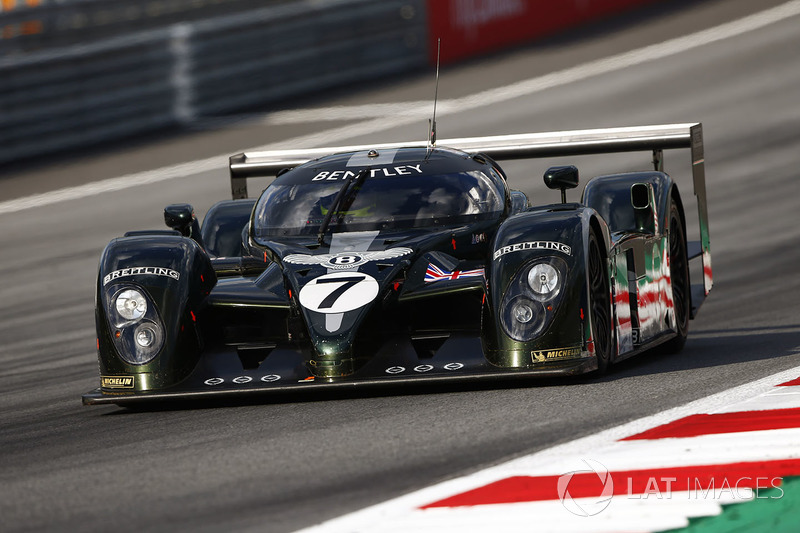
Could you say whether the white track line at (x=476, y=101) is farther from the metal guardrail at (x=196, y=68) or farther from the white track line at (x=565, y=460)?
the white track line at (x=565, y=460)

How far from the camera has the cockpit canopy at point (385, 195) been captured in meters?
8.17

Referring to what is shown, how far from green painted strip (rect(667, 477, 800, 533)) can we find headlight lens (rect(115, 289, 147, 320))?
3819 mm

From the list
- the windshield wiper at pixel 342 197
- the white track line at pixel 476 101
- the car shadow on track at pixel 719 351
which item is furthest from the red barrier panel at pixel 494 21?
the windshield wiper at pixel 342 197

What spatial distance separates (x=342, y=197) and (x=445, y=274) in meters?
1.20

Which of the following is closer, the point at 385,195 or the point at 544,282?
the point at 544,282

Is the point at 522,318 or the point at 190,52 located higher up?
the point at 190,52

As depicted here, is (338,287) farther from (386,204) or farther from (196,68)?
(196,68)

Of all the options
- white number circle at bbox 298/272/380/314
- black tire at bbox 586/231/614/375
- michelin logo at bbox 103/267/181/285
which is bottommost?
black tire at bbox 586/231/614/375

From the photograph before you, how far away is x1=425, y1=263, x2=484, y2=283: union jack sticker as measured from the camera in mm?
7297

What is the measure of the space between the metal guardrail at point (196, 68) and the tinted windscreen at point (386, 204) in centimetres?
1147

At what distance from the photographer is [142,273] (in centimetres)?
744

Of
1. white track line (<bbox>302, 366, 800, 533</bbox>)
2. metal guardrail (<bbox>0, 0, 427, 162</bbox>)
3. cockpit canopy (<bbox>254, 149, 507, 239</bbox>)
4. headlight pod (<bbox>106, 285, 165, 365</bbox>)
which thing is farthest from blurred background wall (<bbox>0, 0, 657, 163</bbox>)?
white track line (<bbox>302, 366, 800, 533</bbox>)

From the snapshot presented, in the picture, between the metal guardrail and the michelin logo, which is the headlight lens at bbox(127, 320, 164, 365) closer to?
the michelin logo

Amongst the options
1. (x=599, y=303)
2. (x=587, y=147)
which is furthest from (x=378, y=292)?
(x=587, y=147)
